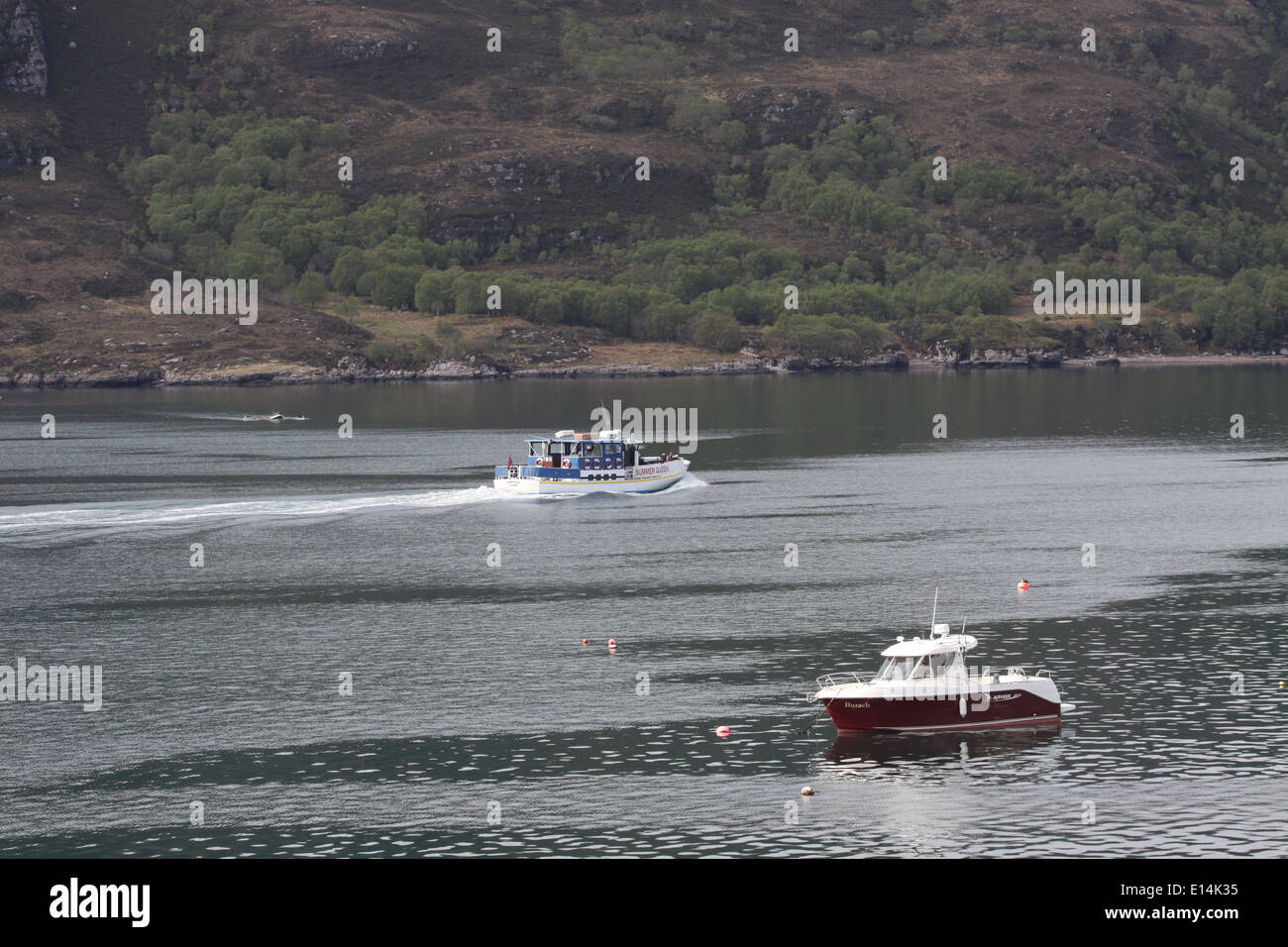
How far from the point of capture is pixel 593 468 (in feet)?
526

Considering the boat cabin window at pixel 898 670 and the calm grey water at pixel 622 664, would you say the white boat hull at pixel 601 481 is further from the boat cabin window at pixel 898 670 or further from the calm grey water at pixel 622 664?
the boat cabin window at pixel 898 670

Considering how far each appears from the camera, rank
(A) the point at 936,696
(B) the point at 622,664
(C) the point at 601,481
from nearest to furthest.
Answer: (A) the point at 936,696 → (B) the point at 622,664 → (C) the point at 601,481

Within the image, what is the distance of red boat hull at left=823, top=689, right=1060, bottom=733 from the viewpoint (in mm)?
69938

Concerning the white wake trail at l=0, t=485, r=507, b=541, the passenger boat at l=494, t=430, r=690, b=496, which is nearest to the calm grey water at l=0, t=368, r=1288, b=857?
the white wake trail at l=0, t=485, r=507, b=541

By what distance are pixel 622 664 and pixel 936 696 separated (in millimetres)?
19538

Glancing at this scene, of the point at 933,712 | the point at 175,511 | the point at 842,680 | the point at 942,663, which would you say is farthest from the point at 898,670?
the point at 175,511

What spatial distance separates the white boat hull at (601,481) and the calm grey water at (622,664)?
284 cm

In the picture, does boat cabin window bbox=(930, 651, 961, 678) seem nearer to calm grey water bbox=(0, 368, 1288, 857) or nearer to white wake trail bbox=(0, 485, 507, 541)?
calm grey water bbox=(0, 368, 1288, 857)

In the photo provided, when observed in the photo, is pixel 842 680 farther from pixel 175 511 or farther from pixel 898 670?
pixel 175 511

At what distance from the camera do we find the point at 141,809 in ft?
207
